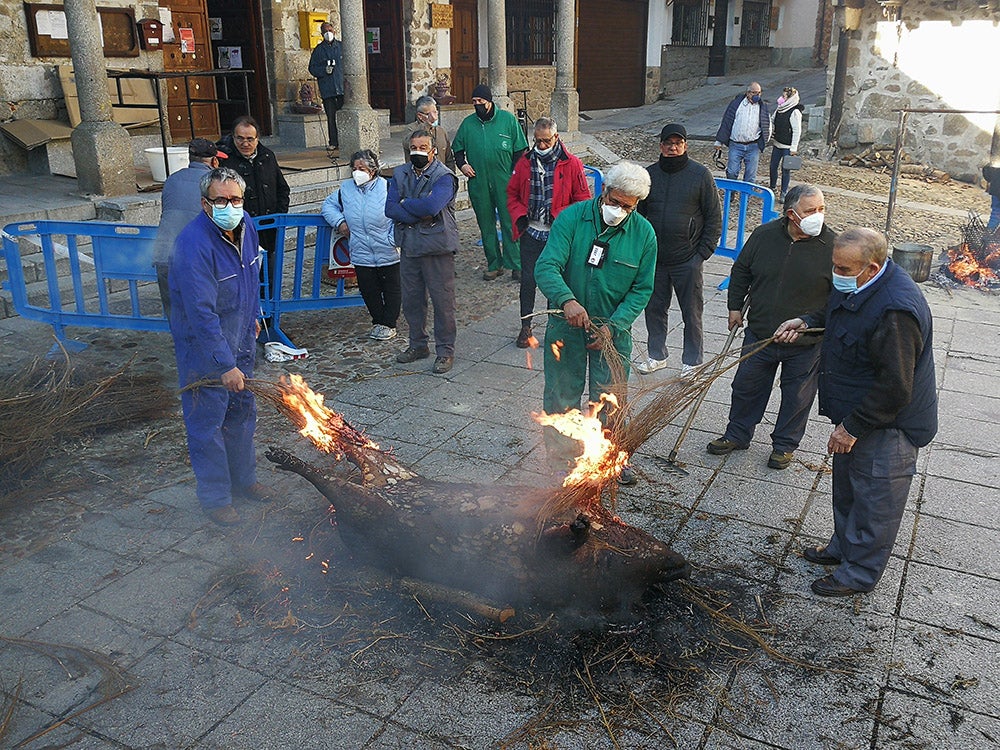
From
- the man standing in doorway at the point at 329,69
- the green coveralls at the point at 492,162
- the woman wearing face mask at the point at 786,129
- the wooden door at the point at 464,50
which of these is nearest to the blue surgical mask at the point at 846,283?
the green coveralls at the point at 492,162

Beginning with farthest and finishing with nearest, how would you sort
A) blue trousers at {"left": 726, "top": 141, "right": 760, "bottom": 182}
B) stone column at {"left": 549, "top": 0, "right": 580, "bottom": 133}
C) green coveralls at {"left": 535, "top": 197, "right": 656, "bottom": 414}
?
1. stone column at {"left": 549, "top": 0, "right": 580, "bottom": 133}
2. blue trousers at {"left": 726, "top": 141, "right": 760, "bottom": 182}
3. green coveralls at {"left": 535, "top": 197, "right": 656, "bottom": 414}

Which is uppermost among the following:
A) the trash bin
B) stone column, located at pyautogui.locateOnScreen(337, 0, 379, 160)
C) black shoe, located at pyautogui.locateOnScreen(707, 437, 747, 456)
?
stone column, located at pyautogui.locateOnScreen(337, 0, 379, 160)

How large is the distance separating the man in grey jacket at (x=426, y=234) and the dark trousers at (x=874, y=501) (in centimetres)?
382

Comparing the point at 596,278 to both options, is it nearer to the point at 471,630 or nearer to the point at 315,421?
the point at 315,421

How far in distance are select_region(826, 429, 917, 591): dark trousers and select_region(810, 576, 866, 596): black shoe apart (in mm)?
23

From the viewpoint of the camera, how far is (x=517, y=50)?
2233 cm

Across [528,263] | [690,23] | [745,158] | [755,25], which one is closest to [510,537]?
[528,263]

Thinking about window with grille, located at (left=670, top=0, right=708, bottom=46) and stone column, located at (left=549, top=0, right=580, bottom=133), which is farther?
window with grille, located at (left=670, top=0, right=708, bottom=46)

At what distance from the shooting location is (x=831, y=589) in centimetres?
435

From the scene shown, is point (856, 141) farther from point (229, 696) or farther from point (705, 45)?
point (229, 696)

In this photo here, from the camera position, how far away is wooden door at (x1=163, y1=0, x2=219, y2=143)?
45.5 ft

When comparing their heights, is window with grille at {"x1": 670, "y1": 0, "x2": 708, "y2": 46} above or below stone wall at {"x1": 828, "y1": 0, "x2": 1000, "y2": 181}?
above

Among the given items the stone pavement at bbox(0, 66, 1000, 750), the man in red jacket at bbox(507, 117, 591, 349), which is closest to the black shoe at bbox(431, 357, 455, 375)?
the man in red jacket at bbox(507, 117, 591, 349)

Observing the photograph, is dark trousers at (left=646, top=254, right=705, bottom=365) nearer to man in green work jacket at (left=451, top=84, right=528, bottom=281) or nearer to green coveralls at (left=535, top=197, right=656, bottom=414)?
green coveralls at (left=535, top=197, right=656, bottom=414)
